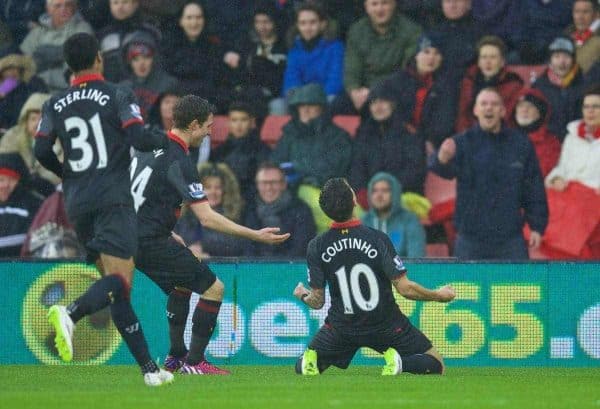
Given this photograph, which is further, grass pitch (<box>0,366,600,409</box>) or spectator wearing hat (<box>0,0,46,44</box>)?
spectator wearing hat (<box>0,0,46,44</box>)

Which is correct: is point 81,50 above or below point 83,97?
above

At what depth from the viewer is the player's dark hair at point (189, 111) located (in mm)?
10617

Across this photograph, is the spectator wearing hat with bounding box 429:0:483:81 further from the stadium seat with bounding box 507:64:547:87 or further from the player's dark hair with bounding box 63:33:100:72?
the player's dark hair with bounding box 63:33:100:72

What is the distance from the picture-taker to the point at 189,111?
10.6 m

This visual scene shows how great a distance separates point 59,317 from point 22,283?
4.21 meters

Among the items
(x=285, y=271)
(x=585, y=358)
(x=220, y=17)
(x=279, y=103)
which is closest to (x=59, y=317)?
(x=285, y=271)

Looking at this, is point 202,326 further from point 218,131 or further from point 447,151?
point 218,131

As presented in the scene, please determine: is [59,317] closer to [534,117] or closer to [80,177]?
[80,177]

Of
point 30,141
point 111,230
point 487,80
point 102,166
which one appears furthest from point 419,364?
point 30,141

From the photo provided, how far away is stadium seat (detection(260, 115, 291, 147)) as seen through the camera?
15.8 meters

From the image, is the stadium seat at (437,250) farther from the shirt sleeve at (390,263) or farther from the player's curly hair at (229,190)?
the shirt sleeve at (390,263)

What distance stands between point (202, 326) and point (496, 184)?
13.8ft

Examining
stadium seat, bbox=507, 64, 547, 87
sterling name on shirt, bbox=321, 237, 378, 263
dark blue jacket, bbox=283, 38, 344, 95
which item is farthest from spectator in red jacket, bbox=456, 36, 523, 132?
sterling name on shirt, bbox=321, 237, 378, 263

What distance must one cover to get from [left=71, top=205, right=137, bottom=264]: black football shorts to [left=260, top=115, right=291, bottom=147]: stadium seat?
648 centimetres
